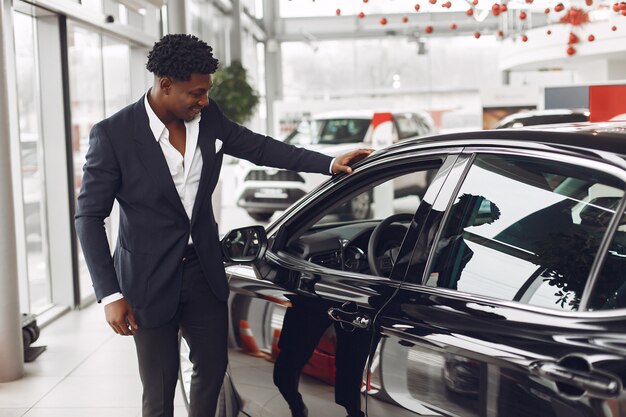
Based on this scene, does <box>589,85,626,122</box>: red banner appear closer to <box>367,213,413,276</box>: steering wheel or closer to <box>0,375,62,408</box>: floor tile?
<box>367,213,413,276</box>: steering wheel

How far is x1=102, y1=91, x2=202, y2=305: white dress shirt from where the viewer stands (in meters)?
2.79

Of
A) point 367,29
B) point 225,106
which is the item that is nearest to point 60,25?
point 225,106

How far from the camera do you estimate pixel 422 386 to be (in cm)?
223

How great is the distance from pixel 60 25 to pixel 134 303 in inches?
201

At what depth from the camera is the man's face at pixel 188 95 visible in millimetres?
2715

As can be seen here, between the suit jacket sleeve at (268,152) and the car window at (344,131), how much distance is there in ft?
34.2

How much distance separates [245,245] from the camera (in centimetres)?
312

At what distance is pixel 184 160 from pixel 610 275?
141 cm

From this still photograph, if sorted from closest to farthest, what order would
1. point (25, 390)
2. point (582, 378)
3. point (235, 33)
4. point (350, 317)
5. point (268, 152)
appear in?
point (582, 378) → point (350, 317) → point (268, 152) → point (25, 390) → point (235, 33)

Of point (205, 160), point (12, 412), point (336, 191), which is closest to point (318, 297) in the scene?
point (336, 191)

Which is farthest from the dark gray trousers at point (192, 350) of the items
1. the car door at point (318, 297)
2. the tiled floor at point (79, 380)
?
the tiled floor at point (79, 380)

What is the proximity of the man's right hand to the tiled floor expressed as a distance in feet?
6.11

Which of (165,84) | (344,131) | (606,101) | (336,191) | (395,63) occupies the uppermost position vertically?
(395,63)

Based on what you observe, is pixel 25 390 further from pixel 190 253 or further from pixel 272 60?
pixel 272 60
